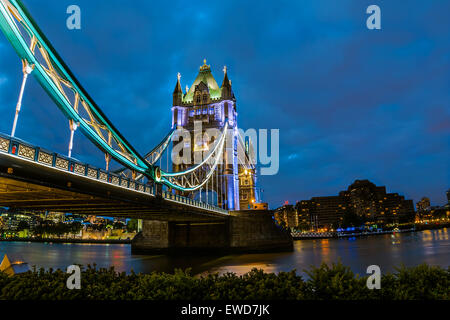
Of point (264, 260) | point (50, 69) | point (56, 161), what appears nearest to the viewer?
point (56, 161)

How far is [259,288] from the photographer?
5.14 m

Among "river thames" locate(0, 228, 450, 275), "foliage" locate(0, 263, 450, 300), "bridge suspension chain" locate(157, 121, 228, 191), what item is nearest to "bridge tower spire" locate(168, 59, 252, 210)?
"bridge suspension chain" locate(157, 121, 228, 191)

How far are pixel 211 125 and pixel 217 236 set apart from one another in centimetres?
2905

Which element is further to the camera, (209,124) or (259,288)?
(209,124)

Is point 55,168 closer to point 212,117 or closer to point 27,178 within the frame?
point 27,178

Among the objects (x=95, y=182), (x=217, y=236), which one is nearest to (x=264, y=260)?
(x=217, y=236)

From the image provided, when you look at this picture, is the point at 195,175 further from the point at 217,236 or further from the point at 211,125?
the point at 211,125

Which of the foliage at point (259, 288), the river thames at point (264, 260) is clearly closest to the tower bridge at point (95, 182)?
the river thames at point (264, 260)

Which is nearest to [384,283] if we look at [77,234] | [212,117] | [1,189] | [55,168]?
[55,168]

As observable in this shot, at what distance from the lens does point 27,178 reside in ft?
41.5
